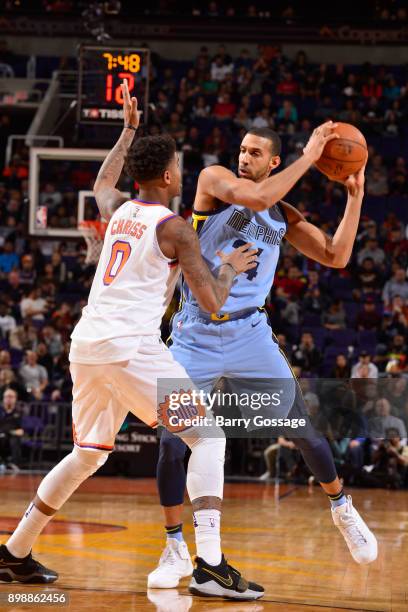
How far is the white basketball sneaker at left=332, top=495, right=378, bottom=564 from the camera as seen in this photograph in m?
5.48

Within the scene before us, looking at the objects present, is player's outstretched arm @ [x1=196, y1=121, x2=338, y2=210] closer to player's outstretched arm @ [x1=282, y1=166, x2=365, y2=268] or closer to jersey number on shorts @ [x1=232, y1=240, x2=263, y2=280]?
jersey number on shorts @ [x1=232, y1=240, x2=263, y2=280]

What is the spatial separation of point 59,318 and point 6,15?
10.8 metres

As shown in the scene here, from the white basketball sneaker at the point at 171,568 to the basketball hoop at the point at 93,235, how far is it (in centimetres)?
766

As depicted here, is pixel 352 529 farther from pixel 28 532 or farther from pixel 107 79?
pixel 107 79

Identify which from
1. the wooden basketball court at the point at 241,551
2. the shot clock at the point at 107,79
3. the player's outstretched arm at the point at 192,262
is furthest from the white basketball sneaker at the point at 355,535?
the shot clock at the point at 107,79

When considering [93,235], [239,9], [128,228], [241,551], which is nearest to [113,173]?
[128,228]

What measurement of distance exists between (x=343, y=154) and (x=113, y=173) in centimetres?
128

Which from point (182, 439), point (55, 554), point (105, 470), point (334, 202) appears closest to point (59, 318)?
point (105, 470)

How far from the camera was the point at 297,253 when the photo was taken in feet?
57.4

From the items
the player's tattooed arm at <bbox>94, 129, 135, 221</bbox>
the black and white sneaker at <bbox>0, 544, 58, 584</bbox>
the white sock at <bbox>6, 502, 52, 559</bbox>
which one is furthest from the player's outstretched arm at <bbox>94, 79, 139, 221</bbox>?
the black and white sneaker at <bbox>0, 544, 58, 584</bbox>

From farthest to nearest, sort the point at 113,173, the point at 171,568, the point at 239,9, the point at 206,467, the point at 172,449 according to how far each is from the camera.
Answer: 1. the point at 239,9
2. the point at 113,173
3. the point at 172,449
4. the point at 171,568
5. the point at 206,467

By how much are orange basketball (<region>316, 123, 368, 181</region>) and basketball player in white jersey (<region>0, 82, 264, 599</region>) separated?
800mm

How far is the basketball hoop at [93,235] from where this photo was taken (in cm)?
1272

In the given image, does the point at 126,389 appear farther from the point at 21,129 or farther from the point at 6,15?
the point at 6,15
